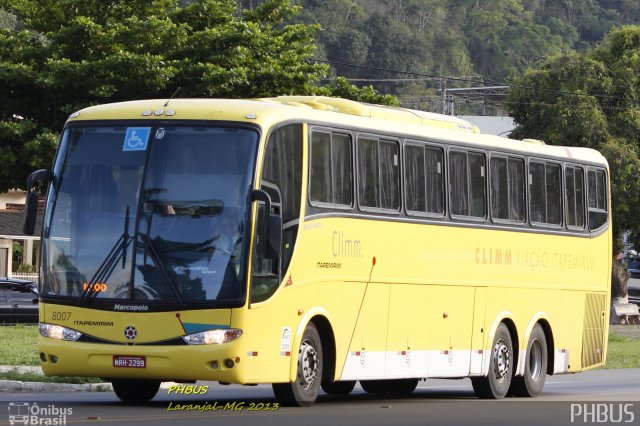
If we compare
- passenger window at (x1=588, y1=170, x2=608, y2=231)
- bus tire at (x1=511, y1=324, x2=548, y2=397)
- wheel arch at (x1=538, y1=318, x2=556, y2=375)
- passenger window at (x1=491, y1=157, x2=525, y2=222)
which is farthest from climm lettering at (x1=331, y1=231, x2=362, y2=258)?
passenger window at (x1=588, y1=170, x2=608, y2=231)

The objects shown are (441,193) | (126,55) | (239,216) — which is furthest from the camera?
(126,55)

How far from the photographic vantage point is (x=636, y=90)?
51969mm

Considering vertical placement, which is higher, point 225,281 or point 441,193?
point 441,193

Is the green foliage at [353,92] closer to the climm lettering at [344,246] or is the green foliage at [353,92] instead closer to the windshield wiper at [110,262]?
the climm lettering at [344,246]

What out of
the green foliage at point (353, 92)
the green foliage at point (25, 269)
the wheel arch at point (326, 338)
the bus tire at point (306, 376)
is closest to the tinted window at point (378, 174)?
the wheel arch at point (326, 338)

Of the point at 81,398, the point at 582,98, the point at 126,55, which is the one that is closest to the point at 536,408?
→ the point at 81,398

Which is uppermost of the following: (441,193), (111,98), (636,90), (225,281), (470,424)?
(636,90)

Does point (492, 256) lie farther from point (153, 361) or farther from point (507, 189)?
point (153, 361)

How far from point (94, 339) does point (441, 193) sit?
5.71 metres

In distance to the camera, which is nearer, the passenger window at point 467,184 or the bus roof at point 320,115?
the bus roof at point 320,115

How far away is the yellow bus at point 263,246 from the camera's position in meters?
15.8

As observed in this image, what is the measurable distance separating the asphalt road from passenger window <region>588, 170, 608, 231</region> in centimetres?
293

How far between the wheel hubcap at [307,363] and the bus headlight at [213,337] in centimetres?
Answer: 120

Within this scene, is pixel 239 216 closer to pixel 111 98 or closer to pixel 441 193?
pixel 441 193
